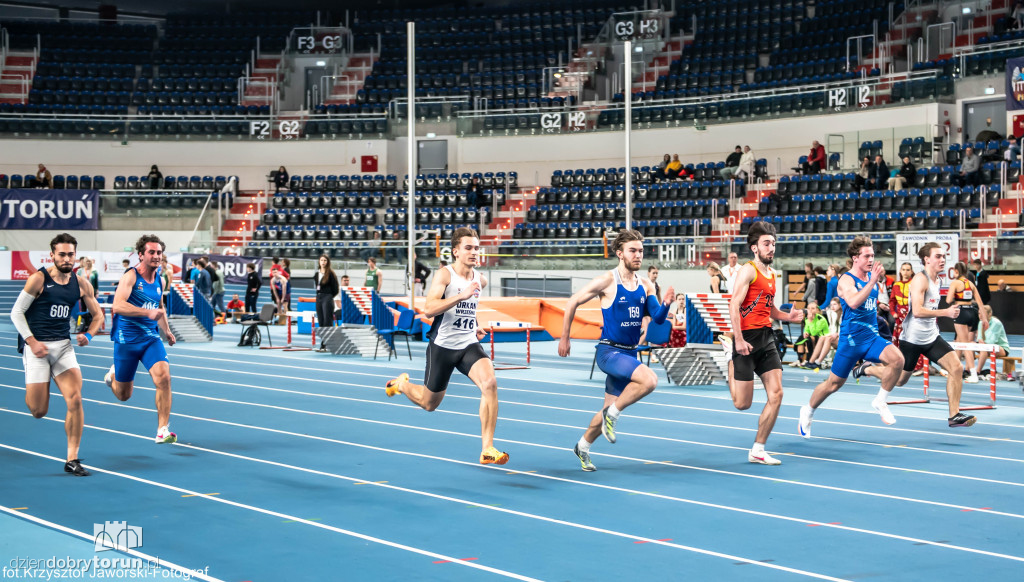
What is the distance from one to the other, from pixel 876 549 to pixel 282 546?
10.8ft

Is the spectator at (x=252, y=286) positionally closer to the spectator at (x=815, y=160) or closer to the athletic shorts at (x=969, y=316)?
the spectator at (x=815, y=160)

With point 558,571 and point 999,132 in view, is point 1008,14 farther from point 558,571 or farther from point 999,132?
→ point 558,571

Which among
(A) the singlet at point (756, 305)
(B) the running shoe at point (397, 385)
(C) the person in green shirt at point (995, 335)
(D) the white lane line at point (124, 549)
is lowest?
(D) the white lane line at point (124, 549)

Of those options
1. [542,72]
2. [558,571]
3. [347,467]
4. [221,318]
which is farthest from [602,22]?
[558,571]

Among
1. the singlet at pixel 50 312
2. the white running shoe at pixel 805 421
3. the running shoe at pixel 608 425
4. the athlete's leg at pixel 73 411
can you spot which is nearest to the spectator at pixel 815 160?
the white running shoe at pixel 805 421

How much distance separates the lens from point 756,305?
943cm

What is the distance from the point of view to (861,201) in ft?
101

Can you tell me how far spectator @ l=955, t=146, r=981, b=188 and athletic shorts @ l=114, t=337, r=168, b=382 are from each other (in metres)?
24.3

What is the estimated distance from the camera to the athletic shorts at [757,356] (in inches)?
371

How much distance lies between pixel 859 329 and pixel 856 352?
0.82ft

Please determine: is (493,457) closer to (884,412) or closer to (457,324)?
(457,324)

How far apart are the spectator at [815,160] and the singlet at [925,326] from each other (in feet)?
74.0

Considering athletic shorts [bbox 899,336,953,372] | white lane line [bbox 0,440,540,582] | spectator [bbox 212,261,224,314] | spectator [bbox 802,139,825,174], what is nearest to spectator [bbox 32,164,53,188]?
spectator [bbox 212,261,224,314]

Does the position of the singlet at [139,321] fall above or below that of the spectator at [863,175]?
below
